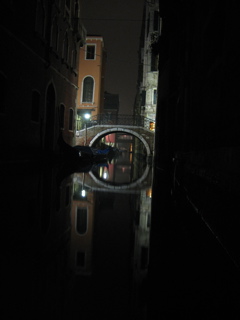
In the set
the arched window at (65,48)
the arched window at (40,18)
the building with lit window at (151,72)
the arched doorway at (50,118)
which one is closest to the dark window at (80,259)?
the arched window at (40,18)

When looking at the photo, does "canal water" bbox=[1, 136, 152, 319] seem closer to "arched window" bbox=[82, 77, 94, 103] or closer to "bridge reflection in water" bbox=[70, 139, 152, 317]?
"bridge reflection in water" bbox=[70, 139, 152, 317]

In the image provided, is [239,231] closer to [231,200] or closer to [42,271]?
[231,200]

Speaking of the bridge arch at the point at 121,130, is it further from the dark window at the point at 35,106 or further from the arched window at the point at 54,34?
the dark window at the point at 35,106

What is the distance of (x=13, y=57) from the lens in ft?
36.8

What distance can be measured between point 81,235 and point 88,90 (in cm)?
3392

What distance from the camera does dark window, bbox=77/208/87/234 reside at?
10.3 ft

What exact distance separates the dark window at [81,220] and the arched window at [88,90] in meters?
32.3

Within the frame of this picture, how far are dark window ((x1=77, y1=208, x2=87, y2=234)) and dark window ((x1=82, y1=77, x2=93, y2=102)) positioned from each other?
32259mm

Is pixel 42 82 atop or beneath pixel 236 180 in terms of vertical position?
atop

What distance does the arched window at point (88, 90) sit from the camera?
35.5m

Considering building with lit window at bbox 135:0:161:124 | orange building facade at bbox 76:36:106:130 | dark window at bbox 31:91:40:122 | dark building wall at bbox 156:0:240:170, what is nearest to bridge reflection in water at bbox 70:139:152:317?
dark building wall at bbox 156:0:240:170

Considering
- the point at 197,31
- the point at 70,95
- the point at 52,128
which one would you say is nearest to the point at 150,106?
the point at 70,95

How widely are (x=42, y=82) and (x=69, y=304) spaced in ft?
45.7

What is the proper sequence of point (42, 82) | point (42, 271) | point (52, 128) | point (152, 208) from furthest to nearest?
A: point (52, 128) → point (42, 82) → point (152, 208) → point (42, 271)
